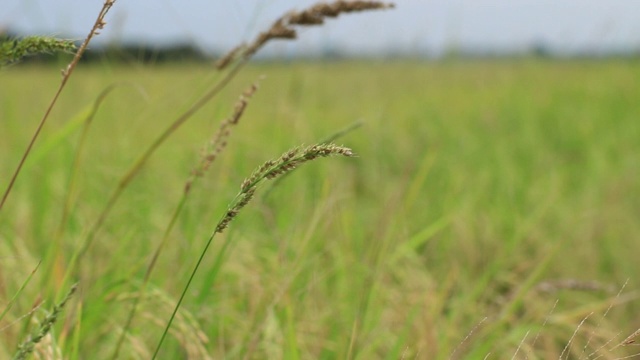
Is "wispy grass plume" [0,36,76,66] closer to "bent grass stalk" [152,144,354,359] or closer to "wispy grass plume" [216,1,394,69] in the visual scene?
"bent grass stalk" [152,144,354,359]

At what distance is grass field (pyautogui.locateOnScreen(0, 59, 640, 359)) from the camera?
→ 5.04 feet

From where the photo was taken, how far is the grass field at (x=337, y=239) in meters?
1.54

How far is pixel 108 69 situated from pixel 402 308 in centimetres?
105

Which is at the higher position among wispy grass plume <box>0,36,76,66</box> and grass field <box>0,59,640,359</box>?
wispy grass plume <box>0,36,76,66</box>

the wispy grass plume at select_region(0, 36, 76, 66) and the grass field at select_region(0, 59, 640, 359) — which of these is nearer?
the wispy grass plume at select_region(0, 36, 76, 66)

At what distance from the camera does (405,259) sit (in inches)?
95.0

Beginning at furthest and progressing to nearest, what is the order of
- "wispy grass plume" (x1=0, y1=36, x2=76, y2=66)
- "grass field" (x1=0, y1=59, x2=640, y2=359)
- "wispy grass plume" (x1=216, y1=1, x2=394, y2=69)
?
"grass field" (x1=0, y1=59, x2=640, y2=359), "wispy grass plume" (x1=216, y1=1, x2=394, y2=69), "wispy grass plume" (x1=0, y1=36, x2=76, y2=66)

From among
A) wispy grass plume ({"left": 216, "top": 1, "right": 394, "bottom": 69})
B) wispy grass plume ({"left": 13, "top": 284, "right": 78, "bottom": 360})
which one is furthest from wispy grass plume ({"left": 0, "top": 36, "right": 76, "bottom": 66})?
wispy grass plume ({"left": 216, "top": 1, "right": 394, "bottom": 69})

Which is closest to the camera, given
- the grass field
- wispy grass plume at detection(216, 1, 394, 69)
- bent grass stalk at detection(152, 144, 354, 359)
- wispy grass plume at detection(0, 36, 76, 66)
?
bent grass stalk at detection(152, 144, 354, 359)

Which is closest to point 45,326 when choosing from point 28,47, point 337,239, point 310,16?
point 28,47

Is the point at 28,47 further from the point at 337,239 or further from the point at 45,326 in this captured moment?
the point at 337,239

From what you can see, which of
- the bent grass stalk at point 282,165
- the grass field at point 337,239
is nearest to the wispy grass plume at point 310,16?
the grass field at point 337,239

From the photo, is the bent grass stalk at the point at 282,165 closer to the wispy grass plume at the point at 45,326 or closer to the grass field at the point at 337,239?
the wispy grass plume at the point at 45,326

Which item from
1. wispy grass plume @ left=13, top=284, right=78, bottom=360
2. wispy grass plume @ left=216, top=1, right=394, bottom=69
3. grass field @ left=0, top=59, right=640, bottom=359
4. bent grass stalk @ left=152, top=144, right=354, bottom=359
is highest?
wispy grass plume @ left=216, top=1, right=394, bottom=69
